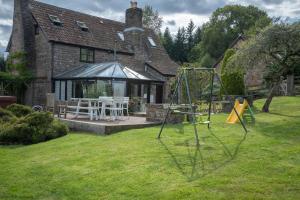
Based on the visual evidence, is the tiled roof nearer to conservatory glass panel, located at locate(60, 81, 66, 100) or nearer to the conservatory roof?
the conservatory roof

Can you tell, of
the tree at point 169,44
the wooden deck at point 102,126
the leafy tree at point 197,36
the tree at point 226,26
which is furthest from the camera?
the leafy tree at point 197,36

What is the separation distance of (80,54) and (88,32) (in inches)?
99.1

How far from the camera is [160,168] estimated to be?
6.44 metres

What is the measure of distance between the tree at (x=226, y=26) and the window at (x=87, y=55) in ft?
113

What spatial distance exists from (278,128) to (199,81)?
10060 millimetres

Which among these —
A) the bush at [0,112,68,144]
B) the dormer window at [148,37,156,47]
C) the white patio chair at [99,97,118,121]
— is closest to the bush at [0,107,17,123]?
the bush at [0,112,68,144]

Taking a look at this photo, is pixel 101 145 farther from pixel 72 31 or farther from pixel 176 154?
pixel 72 31

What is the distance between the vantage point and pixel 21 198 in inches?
214

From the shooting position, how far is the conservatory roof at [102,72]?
2077 cm

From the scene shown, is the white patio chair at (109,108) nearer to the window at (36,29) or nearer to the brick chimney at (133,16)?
the window at (36,29)

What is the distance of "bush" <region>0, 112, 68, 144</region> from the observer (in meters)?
11.2

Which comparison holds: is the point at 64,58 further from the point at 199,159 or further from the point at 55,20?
the point at 199,159

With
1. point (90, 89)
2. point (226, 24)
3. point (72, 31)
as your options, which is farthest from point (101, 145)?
point (226, 24)

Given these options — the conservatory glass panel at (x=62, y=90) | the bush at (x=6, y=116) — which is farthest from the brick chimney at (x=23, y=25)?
the bush at (x=6, y=116)
